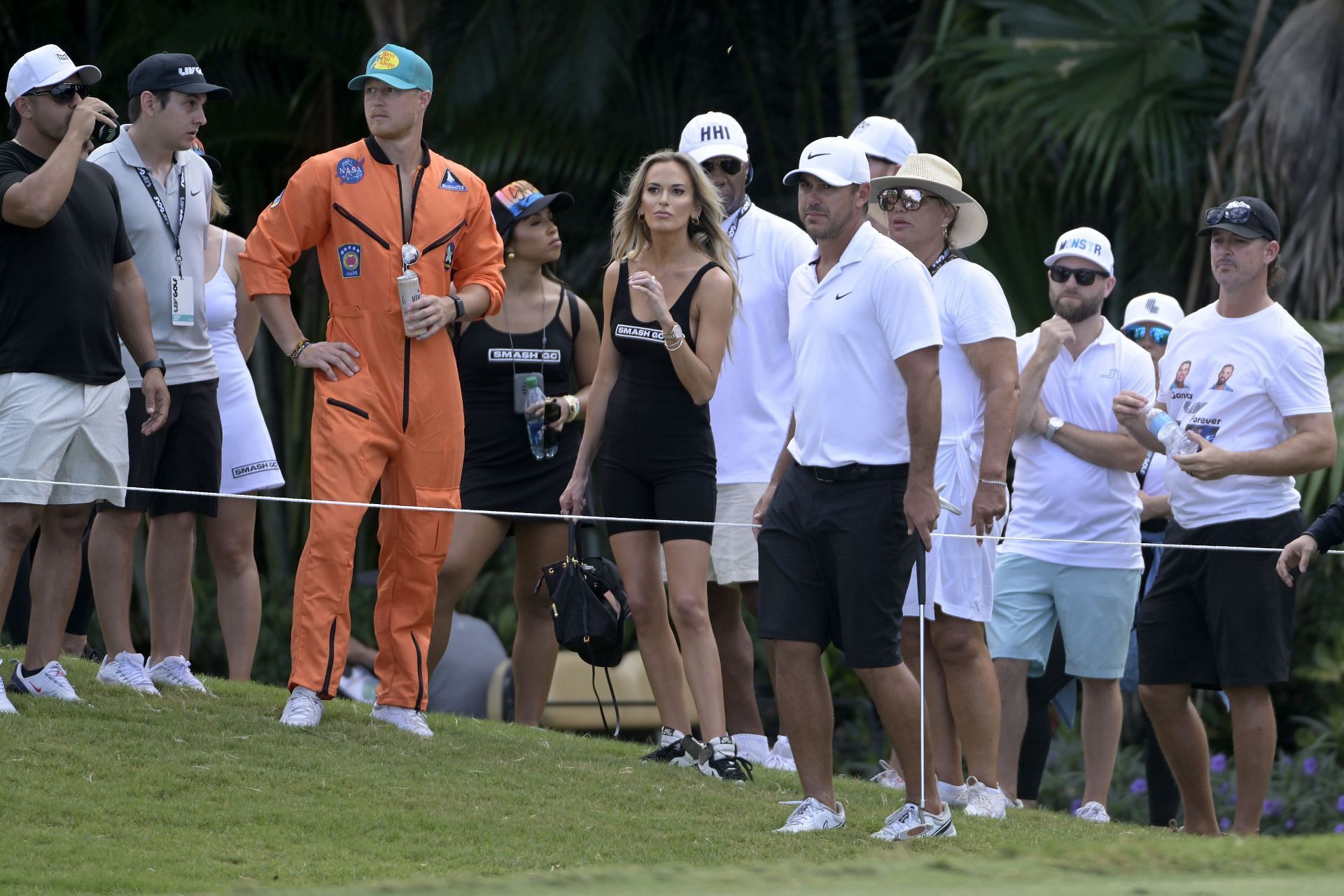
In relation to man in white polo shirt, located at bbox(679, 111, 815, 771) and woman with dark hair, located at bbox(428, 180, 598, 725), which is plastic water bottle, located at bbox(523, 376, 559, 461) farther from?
man in white polo shirt, located at bbox(679, 111, 815, 771)

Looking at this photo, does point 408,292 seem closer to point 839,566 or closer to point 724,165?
point 724,165

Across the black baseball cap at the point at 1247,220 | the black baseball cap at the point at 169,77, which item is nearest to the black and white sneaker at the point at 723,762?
the black baseball cap at the point at 1247,220

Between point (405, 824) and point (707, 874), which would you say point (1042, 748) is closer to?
point (405, 824)

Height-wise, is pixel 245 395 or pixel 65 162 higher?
pixel 65 162

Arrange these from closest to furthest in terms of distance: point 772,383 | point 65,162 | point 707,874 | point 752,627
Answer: point 707,874
point 65,162
point 772,383
point 752,627

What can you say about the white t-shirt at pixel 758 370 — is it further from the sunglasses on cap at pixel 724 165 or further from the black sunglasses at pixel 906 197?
the black sunglasses at pixel 906 197

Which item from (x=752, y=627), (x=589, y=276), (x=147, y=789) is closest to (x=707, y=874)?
(x=147, y=789)

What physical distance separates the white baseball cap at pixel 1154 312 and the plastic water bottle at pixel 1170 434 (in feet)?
7.92

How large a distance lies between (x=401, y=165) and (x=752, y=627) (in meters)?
6.89

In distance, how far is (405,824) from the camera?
526 centimetres

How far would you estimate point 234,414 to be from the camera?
7410 mm

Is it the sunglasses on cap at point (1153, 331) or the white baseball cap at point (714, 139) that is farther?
the sunglasses on cap at point (1153, 331)

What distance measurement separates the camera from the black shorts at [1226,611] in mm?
6238

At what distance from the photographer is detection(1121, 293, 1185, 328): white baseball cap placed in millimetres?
8797
